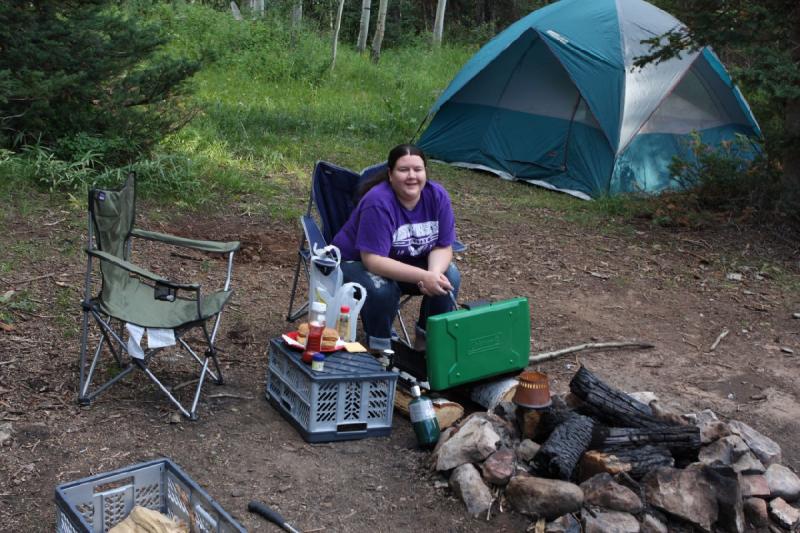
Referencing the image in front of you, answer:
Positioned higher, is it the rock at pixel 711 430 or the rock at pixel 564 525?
the rock at pixel 711 430

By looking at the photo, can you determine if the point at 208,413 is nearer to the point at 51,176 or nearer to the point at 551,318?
the point at 551,318

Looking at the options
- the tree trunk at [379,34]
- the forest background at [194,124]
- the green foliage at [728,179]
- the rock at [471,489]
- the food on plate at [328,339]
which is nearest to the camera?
the rock at [471,489]

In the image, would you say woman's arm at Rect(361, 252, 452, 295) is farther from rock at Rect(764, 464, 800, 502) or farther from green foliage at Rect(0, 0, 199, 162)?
green foliage at Rect(0, 0, 199, 162)

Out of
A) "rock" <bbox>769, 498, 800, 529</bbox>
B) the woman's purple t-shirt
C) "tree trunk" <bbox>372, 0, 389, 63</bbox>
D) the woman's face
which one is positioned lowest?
"rock" <bbox>769, 498, 800, 529</bbox>

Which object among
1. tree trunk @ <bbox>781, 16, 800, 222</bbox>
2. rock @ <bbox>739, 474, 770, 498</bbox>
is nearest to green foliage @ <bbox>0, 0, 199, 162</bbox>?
tree trunk @ <bbox>781, 16, 800, 222</bbox>

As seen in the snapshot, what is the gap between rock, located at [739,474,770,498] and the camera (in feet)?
10.4

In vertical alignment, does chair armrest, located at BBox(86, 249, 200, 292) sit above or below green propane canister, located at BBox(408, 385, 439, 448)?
above

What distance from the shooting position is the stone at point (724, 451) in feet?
10.7

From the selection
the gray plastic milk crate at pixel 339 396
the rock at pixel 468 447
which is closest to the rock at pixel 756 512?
the rock at pixel 468 447

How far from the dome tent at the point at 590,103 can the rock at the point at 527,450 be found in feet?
17.2

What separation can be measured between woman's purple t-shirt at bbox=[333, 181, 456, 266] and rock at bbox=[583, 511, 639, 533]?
4.91ft

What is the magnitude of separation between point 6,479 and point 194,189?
12.6ft

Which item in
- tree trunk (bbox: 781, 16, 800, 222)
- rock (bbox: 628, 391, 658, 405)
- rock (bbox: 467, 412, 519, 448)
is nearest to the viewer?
rock (bbox: 467, 412, 519, 448)

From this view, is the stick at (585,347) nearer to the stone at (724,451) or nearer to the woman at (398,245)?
the woman at (398,245)
